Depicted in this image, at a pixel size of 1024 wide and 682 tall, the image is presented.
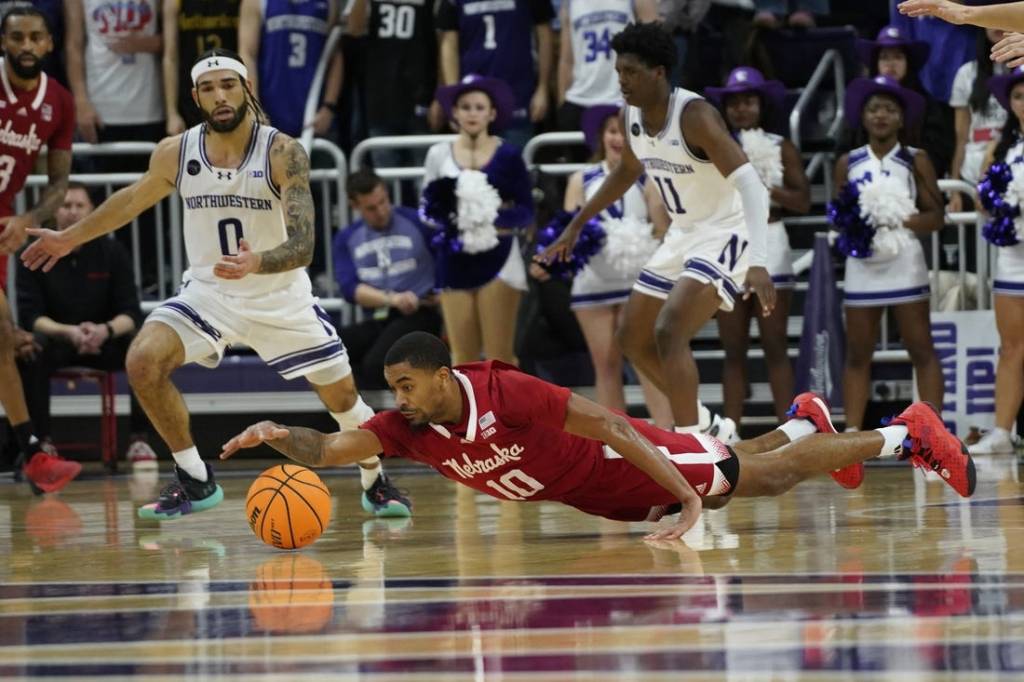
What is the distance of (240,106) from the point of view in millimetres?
7785

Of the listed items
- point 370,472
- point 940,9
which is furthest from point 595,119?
point 940,9

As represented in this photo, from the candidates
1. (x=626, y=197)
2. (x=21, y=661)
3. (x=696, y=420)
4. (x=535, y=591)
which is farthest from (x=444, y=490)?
(x=21, y=661)

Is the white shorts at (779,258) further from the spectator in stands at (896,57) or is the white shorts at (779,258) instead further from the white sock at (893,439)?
the white sock at (893,439)

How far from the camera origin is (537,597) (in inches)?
201

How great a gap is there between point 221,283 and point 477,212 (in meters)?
3.14

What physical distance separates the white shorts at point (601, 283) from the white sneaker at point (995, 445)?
2.36m

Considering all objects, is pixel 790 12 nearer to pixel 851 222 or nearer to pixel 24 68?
pixel 851 222

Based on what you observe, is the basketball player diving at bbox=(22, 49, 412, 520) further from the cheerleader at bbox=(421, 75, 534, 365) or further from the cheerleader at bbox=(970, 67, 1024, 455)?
the cheerleader at bbox=(970, 67, 1024, 455)

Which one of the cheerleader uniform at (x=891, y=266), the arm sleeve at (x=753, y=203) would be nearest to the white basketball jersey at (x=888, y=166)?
the cheerleader uniform at (x=891, y=266)

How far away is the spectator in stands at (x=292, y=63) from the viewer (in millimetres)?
12695

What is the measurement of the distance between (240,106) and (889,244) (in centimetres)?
463

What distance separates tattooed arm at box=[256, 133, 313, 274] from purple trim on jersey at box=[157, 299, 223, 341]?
2.10 ft

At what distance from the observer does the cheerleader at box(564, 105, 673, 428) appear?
10.9 metres

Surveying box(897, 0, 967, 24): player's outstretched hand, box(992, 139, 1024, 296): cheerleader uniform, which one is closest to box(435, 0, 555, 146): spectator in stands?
box(992, 139, 1024, 296): cheerleader uniform
